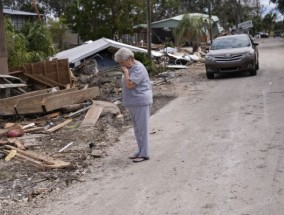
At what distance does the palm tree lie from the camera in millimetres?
35969

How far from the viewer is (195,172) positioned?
6543 mm

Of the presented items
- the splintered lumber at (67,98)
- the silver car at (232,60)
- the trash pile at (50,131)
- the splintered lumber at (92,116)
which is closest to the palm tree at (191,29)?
the silver car at (232,60)

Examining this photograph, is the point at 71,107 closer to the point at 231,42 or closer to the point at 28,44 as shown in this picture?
the point at 231,42

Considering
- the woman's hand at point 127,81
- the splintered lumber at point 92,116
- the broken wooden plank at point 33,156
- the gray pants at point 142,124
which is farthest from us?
the splintered lumber at point 92,116

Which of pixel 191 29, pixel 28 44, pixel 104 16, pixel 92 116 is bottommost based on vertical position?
pixel 92 116

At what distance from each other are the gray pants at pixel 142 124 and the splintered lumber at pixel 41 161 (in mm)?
1125

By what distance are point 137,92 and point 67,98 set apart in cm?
594

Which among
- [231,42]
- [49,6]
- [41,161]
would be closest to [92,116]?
[41,161]

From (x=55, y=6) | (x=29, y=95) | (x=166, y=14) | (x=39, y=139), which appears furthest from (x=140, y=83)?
(x=166, y=14)

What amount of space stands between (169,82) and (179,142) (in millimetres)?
10500

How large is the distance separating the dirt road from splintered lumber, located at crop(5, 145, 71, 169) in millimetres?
557

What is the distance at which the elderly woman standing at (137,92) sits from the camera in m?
7.09

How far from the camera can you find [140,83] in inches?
282

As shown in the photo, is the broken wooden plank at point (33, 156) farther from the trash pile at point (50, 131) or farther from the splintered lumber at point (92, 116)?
the splintered lumber at point (92, 116)
